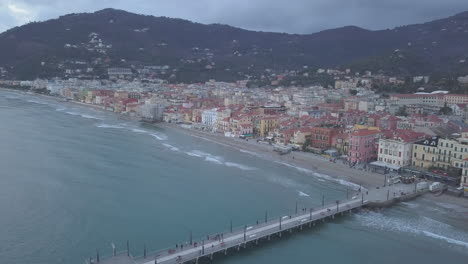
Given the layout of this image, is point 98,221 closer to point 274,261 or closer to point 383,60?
point 274,261

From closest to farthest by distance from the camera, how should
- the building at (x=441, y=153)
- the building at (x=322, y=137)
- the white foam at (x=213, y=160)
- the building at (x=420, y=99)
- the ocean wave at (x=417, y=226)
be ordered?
the ocean wave at (x=417, y=226) → the building at (x=441, y=153) → the white foam at (x=213, y=160) → the building at (x=322, y=137) → the building at (x=420, y=99)

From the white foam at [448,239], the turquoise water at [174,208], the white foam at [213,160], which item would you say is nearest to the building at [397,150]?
the turquoise water at [174,208]

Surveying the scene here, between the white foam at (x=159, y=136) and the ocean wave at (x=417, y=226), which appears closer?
the ocean wave at (x=417, y=226)

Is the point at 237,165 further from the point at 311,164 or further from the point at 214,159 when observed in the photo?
the point at 311,164

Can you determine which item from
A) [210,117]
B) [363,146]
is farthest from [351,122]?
[210,117]

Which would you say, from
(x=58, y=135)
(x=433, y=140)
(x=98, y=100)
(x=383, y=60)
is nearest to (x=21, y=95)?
(x=98, y=100)

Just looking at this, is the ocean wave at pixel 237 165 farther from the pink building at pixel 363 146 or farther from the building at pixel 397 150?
the building at pixel 397 150
